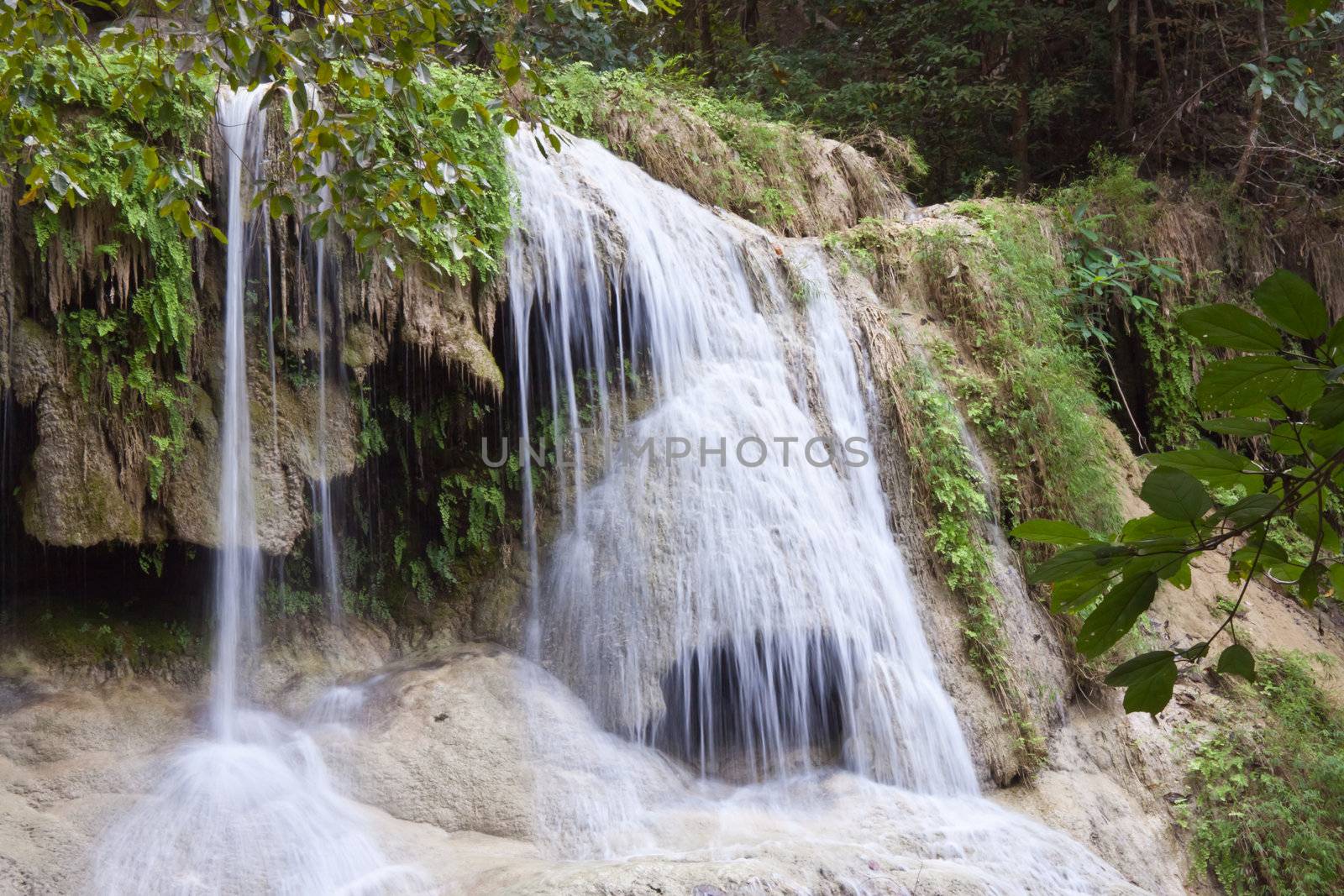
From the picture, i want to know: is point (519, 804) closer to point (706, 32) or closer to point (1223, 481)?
point (1223, 481)

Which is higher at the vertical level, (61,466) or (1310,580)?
(61,466)

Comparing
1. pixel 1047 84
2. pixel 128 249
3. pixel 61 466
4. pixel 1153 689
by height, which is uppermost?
pixel 1047 84

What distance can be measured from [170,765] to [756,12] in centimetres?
1392

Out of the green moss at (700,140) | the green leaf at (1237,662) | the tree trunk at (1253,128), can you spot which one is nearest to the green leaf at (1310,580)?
the green leaf at (1237,662)

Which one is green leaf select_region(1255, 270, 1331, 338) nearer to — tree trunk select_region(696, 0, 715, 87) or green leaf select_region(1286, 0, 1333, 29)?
green leaf select_region(1286, 0, 1333, 29)

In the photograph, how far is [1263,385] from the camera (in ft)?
4.61

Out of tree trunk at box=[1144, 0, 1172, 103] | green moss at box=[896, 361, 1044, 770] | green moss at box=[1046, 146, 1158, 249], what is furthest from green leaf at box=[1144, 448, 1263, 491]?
tree trunk at box=[1144, 0, 1172, 103]

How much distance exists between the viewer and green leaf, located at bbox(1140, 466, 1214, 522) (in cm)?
134

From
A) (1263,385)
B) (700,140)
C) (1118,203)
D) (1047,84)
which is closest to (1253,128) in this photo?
(1118,203)

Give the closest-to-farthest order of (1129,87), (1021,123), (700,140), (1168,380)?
(700,140) < (1168,380) < (1129,87) < (1021,123)

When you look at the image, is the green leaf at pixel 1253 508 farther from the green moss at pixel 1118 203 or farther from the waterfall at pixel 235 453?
the green moss at pixel 1118 203

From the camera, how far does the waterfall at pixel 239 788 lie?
178 inches

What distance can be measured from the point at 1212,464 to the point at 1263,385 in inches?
5.0

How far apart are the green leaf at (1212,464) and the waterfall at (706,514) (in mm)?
5217
